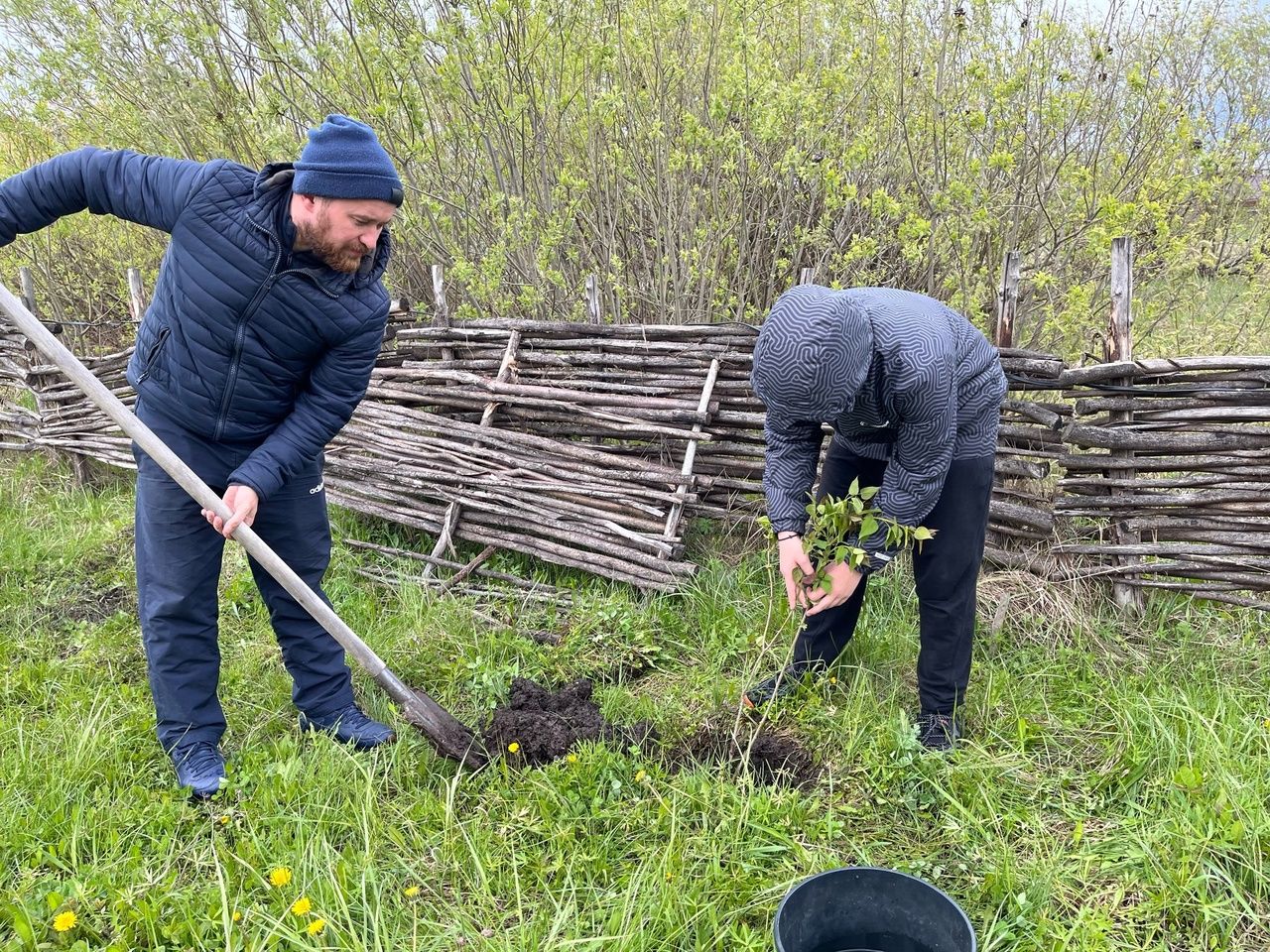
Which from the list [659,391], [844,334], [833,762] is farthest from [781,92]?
[833,762]

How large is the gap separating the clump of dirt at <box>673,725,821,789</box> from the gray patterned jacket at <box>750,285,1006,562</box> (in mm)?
672

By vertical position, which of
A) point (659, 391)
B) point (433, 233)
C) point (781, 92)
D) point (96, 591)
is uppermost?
point (781, 92)

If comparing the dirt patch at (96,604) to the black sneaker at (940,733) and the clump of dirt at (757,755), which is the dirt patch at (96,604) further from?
the black sneaker at (940,733)

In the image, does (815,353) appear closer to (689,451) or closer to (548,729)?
(548,729)

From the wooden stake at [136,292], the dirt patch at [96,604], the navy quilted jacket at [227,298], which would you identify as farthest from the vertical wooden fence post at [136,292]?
the navy quilted jacket at [227,298]

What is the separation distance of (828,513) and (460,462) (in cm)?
236

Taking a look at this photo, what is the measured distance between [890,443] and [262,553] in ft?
6.07

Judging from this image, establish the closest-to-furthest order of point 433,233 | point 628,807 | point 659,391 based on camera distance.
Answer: point 628,807, point 659,391, point 433,233

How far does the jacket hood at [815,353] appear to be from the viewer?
6.38ft

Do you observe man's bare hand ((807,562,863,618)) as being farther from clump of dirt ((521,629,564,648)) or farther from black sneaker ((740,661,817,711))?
clump of dirt ((521,629,564,648))

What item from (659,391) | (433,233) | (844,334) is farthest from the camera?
(433,233)

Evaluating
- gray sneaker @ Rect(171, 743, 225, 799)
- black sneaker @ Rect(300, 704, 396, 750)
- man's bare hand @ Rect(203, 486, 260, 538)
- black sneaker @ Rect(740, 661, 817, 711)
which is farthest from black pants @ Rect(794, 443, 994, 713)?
gray sneaker @ Rect(171, 743, 225, 799)

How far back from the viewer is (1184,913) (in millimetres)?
2080

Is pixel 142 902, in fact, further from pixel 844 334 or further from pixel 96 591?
pixel 96 591
